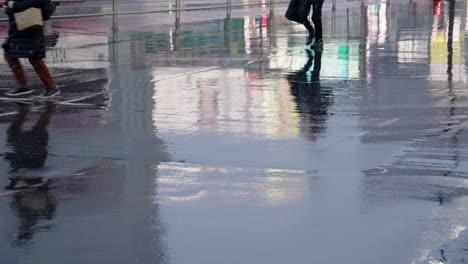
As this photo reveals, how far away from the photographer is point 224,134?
343 inches

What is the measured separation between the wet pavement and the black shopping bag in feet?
5.04

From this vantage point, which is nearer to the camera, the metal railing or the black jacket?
the black jacket

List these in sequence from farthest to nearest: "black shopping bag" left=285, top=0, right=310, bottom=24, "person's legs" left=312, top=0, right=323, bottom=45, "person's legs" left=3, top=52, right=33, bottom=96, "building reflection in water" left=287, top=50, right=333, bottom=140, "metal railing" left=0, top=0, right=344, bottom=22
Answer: "metal railing" left=0, top=0, right=344, bottom=22 < "black shopping bag" left=285, top=0, right=310, bottom=24 < "person's legs" left=312, top=0, right=323, bottom=45 < "person's legs" left=3, top=52, right=33, bottom=96 < "building reflection in water" left=287, top=50, right=333, bottom=140

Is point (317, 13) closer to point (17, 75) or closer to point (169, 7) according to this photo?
point (17, 75)

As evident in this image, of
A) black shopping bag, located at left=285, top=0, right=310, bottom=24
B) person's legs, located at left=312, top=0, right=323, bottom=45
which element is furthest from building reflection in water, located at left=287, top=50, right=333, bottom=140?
black shopping bag, located at left=285, top=0, right=310, bottom=24

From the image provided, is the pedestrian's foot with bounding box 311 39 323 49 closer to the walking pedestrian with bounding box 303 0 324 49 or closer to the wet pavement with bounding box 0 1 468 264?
the walking pedestrian with bounding box 303 0 324 49

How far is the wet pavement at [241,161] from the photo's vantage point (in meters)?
5.44

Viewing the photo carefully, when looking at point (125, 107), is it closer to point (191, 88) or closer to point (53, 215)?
point (191, 88)

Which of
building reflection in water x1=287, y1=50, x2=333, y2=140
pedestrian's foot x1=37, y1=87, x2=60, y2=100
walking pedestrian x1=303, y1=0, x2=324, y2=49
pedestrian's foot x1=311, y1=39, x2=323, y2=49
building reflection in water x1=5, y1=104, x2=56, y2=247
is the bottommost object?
building reflection in water x1=5, y1=104, x2=56, y2=247

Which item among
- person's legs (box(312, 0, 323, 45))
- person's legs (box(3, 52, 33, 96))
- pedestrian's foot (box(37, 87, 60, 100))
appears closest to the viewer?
pedestrian's foot (box(37, 87, 60, 100))

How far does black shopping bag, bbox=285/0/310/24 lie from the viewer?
16.8 m

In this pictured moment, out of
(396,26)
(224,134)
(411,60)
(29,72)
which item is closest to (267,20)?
(396,26)

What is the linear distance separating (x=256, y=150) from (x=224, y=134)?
30.8 inches

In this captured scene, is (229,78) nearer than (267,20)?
Yes
